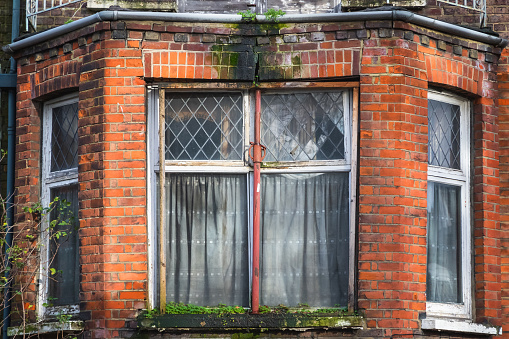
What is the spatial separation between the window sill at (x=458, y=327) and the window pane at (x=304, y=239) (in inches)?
31.5

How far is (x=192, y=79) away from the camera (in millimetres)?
8375

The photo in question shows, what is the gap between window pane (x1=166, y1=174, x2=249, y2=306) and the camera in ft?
27.0

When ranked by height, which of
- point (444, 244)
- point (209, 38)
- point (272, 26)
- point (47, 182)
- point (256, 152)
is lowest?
point (444, 244)

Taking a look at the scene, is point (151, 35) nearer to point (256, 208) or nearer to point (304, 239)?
point (256, 208)

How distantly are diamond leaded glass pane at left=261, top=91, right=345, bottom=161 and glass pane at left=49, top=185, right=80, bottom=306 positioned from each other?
202 centimetres

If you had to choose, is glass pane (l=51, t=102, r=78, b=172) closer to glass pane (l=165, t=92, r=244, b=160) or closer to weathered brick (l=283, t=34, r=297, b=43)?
glass pane (l=165, t=92, r=244, b=160)

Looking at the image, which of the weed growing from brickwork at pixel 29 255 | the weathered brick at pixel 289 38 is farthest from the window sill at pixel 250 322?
the weathered brick at pixel 289 38

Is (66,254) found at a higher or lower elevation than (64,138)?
lower

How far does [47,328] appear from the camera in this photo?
8312 millimetres

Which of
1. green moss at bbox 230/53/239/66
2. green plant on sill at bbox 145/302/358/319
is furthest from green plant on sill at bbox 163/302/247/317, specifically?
green moss at bbox 230/53/239/66

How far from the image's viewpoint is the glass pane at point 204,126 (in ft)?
27.6

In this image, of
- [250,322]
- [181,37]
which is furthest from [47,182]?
[250,322]

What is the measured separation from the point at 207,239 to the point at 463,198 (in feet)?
8.55

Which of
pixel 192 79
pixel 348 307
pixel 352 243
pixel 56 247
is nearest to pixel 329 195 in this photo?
pixel 352 243
